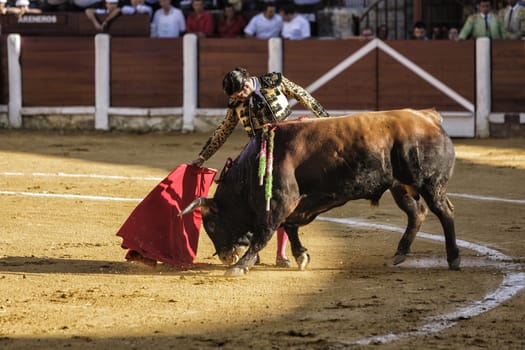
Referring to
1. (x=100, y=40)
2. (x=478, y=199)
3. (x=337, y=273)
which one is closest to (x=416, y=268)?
(x=337, y=273)

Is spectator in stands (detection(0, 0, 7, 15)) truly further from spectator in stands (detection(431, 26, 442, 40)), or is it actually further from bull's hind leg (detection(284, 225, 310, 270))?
bull's hind leg (detection(284, 225, 310, 270))

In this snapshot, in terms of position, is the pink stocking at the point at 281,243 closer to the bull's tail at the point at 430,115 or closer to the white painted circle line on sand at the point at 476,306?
the bull's tail at the point at 430,115

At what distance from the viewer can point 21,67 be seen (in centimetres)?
1415

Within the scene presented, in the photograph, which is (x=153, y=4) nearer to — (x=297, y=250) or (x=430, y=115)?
(x=297, y=250)

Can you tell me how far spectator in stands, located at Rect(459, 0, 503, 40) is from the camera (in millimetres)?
13336

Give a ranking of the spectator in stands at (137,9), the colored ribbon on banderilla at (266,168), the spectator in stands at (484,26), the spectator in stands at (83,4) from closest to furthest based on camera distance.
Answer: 1. the colored ribbon on banderilla at (266,168)
2. the spectator in stands at (484,26)
3. the spectator in stands at (137,9)
4. the spectator in stands at (83,4)

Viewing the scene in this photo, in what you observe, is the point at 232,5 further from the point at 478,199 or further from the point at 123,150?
the point at 478,199

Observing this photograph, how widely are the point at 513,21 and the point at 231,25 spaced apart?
124 inches

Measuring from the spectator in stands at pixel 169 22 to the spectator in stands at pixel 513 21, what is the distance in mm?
3626

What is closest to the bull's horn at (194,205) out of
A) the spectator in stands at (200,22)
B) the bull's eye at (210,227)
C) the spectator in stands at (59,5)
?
the bull's eye at (210,227)

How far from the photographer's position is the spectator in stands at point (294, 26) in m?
13.9

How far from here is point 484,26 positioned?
1334cm

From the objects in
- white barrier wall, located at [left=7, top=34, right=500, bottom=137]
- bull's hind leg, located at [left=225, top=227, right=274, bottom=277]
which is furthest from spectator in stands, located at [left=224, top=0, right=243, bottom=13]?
bull's hind leg, located at [left=225, top=227, right=274, bottom=277]

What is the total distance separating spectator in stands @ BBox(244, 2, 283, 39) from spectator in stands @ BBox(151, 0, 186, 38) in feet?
2.64
